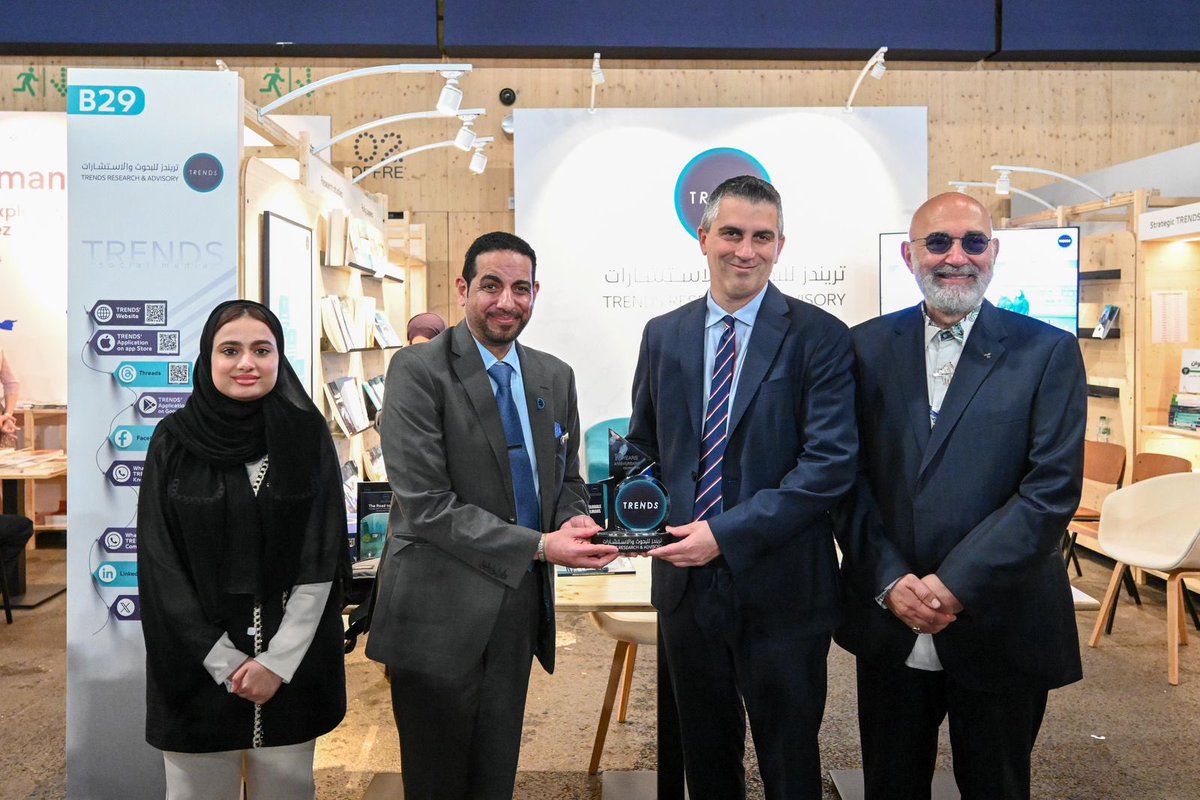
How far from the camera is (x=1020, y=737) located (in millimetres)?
2088

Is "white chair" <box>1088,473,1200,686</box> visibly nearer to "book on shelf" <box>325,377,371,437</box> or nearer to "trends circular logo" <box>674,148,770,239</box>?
"trends circular logo" <box>674,148,770,239</box>

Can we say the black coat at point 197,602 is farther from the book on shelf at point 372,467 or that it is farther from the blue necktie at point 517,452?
the book on shelf at point 372,467

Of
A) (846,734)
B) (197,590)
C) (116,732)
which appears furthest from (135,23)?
(846,734)

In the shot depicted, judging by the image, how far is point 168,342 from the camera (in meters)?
3.03

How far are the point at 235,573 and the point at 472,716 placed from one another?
2.05 feet

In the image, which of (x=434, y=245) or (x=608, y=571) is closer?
(x=608, y=571)

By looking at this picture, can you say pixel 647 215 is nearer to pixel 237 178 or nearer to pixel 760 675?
pixel 237 178

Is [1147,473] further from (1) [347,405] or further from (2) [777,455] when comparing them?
(1) [347,405]

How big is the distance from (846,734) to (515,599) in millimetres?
2205

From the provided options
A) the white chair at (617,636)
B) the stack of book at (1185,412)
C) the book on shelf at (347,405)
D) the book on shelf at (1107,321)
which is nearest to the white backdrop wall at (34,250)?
the book on shelf at (347,405)

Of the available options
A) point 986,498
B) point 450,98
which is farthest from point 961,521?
point 450,98

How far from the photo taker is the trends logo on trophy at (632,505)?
202 centimetres

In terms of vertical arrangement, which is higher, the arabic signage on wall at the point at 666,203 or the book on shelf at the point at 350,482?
the arabic signage on wall at the point at 666,203

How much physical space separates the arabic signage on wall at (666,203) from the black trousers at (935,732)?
4.78m
